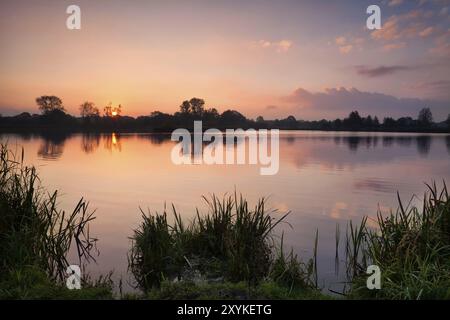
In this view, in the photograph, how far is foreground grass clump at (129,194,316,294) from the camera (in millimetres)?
6531

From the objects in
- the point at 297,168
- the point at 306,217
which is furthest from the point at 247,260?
the point at 297,168

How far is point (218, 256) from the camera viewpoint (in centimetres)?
757

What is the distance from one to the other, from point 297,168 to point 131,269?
2361 cm

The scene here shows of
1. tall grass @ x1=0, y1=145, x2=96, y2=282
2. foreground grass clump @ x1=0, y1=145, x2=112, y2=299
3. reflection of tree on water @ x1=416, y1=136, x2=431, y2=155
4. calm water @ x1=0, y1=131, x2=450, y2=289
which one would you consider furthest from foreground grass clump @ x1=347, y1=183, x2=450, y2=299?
reflection of tree on water @ x1=416, y1=136, x2=431, y2=155

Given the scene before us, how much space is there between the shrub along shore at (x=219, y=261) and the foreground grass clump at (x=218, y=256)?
2 cm

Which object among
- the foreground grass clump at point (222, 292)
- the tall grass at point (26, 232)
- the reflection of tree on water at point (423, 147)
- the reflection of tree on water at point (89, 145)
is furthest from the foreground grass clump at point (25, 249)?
the reflection of tree on water at point (423, 147)

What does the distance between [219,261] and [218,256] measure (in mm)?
283

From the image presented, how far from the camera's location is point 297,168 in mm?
30266

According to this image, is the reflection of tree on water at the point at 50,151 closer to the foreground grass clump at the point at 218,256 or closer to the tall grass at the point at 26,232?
the tall grass at the point at 26,232

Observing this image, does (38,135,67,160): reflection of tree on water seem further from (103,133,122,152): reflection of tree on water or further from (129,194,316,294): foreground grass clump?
(129,194,316,294): foreground grass clump

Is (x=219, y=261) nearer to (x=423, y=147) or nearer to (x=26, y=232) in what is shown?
(x=26, y=232)

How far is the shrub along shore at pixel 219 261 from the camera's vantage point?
5.37 m

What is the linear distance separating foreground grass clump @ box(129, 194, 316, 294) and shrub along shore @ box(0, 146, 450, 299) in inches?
0.7
